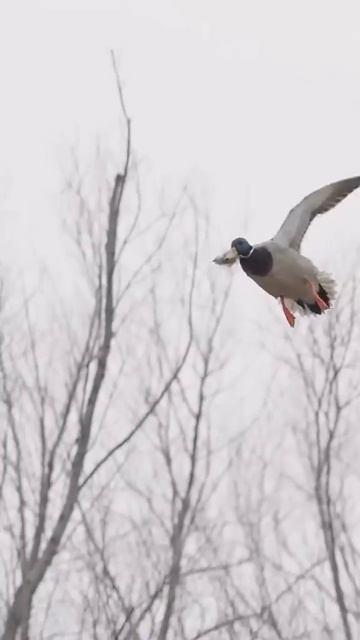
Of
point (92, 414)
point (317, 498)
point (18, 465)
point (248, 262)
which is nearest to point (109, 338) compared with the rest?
point (92, 414)

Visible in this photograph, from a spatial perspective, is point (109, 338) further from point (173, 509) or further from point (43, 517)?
point (173, 509)

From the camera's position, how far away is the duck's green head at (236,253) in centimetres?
348

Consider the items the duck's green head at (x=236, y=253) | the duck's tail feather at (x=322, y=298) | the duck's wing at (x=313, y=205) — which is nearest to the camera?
the duck's green head at (x=236, y=253)

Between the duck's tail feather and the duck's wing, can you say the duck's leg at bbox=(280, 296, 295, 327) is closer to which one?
the duck's tail feather

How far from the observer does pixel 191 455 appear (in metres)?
11.7

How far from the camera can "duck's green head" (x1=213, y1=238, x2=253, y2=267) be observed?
348 cm

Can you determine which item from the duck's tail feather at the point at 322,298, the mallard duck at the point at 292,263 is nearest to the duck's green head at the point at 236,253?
the mallard duck at the point at 292,263

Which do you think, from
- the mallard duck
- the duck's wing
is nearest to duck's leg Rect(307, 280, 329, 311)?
the mallard duck

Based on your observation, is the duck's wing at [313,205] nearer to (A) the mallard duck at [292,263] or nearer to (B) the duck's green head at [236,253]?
(A) the mallard duck at [292,263]

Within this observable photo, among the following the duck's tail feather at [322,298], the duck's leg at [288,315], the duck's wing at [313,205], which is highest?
the duck's wing at [313,205]

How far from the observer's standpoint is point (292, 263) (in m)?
3.63

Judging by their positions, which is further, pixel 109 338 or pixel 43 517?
pixel 43 517

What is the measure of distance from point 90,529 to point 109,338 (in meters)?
3.53

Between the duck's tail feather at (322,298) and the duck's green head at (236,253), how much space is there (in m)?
0.34
